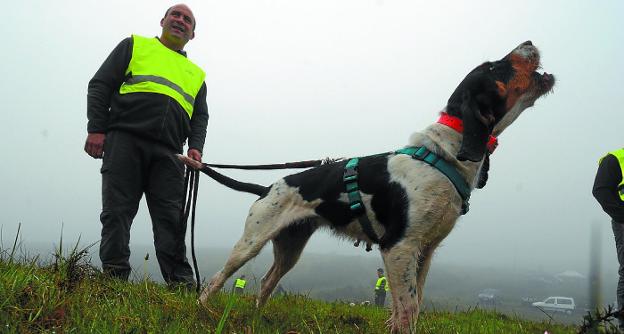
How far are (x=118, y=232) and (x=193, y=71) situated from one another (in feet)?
6.27

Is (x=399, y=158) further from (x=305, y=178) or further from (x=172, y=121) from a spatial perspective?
(x=172, y=121)

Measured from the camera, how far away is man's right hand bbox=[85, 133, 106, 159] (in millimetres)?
4121

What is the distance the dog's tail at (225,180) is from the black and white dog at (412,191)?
0.41 m

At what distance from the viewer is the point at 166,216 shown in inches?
171

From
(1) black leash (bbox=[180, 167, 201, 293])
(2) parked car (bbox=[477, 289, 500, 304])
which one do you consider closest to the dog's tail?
(1) black leash (bbox=[180, 167, 201, 293])

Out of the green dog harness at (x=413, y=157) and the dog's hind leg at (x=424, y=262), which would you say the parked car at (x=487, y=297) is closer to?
the dog's hind leg at (x=424, y=262)

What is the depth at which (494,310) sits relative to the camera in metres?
5.84

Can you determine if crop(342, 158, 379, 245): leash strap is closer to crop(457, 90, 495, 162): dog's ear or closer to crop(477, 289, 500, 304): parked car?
crop(457, 90, 495, 162): dog's ear

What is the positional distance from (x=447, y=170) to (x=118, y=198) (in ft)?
9.81

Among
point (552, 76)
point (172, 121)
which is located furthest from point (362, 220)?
point (172, 121)

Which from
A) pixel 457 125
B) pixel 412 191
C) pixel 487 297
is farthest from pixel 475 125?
pixel 487 297

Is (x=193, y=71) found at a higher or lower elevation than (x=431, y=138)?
higher

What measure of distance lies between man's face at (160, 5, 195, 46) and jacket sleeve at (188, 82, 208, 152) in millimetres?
589

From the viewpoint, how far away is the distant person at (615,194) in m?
4.85
